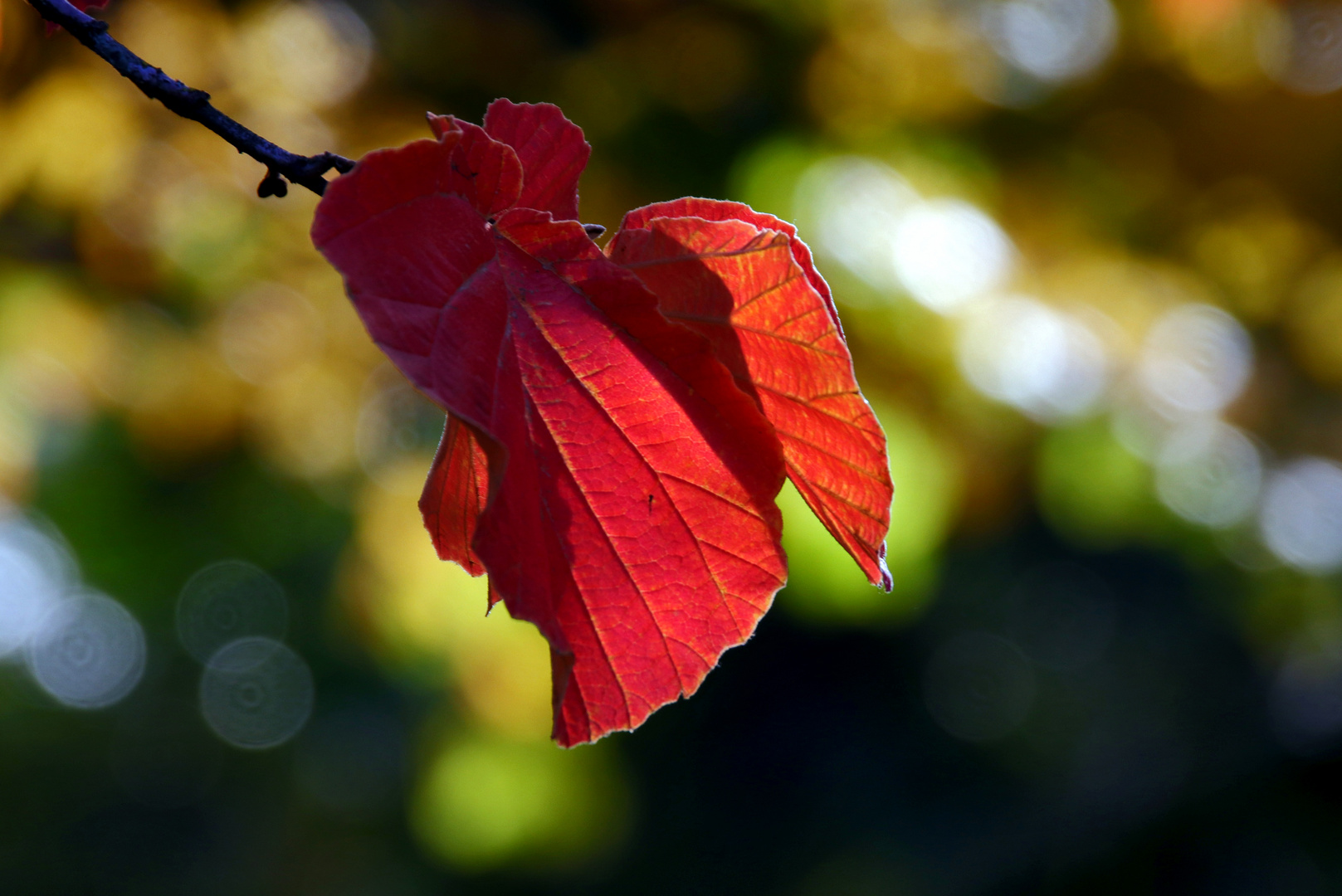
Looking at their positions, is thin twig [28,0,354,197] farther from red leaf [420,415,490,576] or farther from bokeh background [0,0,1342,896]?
bokeh background [0,0,1342,896]

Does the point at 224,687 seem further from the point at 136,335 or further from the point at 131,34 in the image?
the point at 131,34

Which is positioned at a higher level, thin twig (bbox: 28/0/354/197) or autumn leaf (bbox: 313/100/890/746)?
thin twig (bbox: 28/0/354/197)

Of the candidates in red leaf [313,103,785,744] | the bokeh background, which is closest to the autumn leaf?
red leaf [313,103,785,744]

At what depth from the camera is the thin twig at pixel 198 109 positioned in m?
0.23

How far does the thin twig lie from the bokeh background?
53.9 inches

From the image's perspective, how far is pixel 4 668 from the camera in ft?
6.40

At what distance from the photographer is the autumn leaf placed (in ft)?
0.75

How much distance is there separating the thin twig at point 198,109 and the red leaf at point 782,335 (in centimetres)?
8

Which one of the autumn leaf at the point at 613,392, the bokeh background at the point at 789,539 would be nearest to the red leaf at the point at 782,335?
the autumn leaf at the point at 613,392

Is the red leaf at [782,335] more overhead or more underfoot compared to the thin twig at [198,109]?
more underfoot

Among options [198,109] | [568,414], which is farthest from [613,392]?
[198,109]

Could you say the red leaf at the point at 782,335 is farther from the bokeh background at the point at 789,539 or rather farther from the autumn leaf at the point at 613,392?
the bokeh background at the point at 789,539

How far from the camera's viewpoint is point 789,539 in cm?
154

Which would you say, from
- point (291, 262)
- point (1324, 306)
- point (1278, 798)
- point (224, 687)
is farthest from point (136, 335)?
point (1278, 798)
